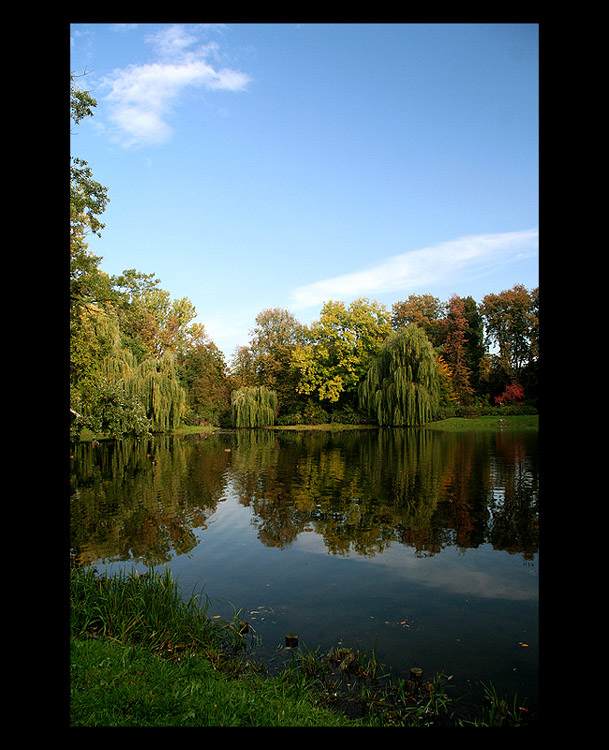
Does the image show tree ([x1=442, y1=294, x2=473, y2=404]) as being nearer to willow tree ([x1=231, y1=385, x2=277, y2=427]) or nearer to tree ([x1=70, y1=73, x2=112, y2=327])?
willow tree ([x1=231, y1=385, x2=277, y2=427])

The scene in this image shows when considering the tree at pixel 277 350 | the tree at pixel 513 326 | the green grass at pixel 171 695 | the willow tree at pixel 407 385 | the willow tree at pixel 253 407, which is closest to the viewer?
the green grass at pixel 171 695

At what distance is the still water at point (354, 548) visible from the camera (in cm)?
463

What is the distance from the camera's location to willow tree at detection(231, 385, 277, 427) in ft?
112

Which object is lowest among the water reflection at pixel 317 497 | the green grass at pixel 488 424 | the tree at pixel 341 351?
the water reflection at pixel 317 497

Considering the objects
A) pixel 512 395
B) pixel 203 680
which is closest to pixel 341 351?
pixel 512 395

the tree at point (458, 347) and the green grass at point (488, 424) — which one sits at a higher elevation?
the tree at point (458, 347)

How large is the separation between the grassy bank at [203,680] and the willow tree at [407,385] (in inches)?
1030

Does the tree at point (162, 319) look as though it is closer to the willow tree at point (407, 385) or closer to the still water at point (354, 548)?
the willow tree at point (407, 385)

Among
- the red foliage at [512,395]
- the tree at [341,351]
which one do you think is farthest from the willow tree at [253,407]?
the red foliage at [512,395]

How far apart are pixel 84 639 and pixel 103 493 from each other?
26.1ft

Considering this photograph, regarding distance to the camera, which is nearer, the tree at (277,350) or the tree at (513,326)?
the tree at (513,326)

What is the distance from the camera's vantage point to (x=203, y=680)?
3.41 m

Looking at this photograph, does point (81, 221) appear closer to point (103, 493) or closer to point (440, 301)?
point (103, 493)
